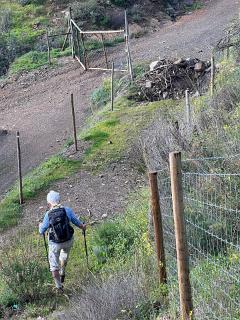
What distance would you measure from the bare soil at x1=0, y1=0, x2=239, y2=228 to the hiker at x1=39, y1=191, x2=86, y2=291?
3.60m

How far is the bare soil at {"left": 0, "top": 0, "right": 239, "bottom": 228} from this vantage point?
1376 cm

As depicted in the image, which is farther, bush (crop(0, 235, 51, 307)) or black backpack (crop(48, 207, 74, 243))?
bush (crop(0, 235, 51, 307))

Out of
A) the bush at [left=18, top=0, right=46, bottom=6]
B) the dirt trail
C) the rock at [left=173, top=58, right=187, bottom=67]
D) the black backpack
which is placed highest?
the bush at [left=18, top=0, right=46, bottom=6]

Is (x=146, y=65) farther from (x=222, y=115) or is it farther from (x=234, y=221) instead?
(x=234, y=221)

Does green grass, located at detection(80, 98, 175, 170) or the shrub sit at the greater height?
the shrub

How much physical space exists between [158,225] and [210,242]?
651mm

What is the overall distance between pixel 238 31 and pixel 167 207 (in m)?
12.0

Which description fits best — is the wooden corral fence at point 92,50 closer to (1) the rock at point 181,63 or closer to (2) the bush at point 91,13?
(2) the bush at point 91,13

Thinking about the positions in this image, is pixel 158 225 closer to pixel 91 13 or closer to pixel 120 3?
pixel 91 13

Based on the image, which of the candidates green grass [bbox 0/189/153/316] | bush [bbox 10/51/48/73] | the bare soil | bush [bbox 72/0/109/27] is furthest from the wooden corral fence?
green grass [bbox 0/189/153/316]

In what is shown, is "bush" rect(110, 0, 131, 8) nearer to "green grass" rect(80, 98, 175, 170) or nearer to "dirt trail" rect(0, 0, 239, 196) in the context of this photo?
"dirt trail" rect(0, 0, 239, 196)

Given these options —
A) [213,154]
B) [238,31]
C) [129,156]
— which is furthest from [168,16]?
[213,154]

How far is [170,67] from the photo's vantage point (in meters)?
20.6

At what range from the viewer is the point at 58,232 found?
8.67m
